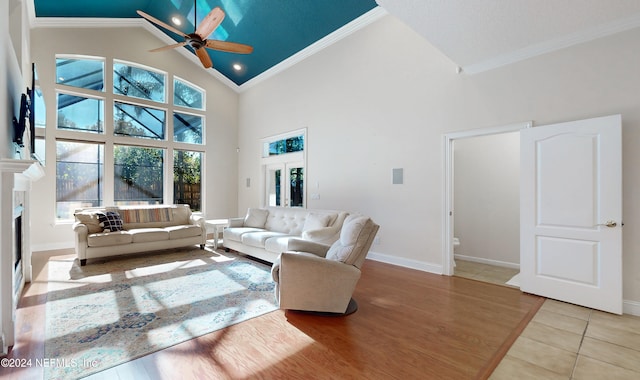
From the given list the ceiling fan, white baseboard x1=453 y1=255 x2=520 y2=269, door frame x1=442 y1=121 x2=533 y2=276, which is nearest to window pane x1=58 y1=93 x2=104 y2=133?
the ceiling fan

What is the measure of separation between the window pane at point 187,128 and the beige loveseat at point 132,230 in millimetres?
2195

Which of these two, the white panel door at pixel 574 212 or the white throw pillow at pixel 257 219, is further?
the white throw pillow at pixel 257 219

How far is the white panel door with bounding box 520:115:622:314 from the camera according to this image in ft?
9.52

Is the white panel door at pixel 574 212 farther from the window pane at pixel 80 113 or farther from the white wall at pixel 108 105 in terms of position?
the window pane at pixel 80 113

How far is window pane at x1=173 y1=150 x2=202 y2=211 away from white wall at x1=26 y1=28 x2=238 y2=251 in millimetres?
206

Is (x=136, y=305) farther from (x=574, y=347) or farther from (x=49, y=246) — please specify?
(x=49, y=246)

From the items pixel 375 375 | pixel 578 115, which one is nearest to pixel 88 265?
pixel 375 375

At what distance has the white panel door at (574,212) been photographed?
290 cm

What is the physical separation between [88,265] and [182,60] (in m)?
5.30

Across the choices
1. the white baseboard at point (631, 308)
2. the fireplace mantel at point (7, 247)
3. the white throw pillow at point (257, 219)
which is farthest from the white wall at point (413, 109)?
the fireplace mantel at point (7, 247)

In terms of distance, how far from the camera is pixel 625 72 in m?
2.97

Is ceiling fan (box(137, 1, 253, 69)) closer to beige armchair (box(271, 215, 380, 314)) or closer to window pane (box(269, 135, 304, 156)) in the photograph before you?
window pane (box(269, 135, 304, 156))

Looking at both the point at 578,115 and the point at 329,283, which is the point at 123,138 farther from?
the point at 578,115

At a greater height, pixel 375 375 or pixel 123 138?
pixel 123 138
